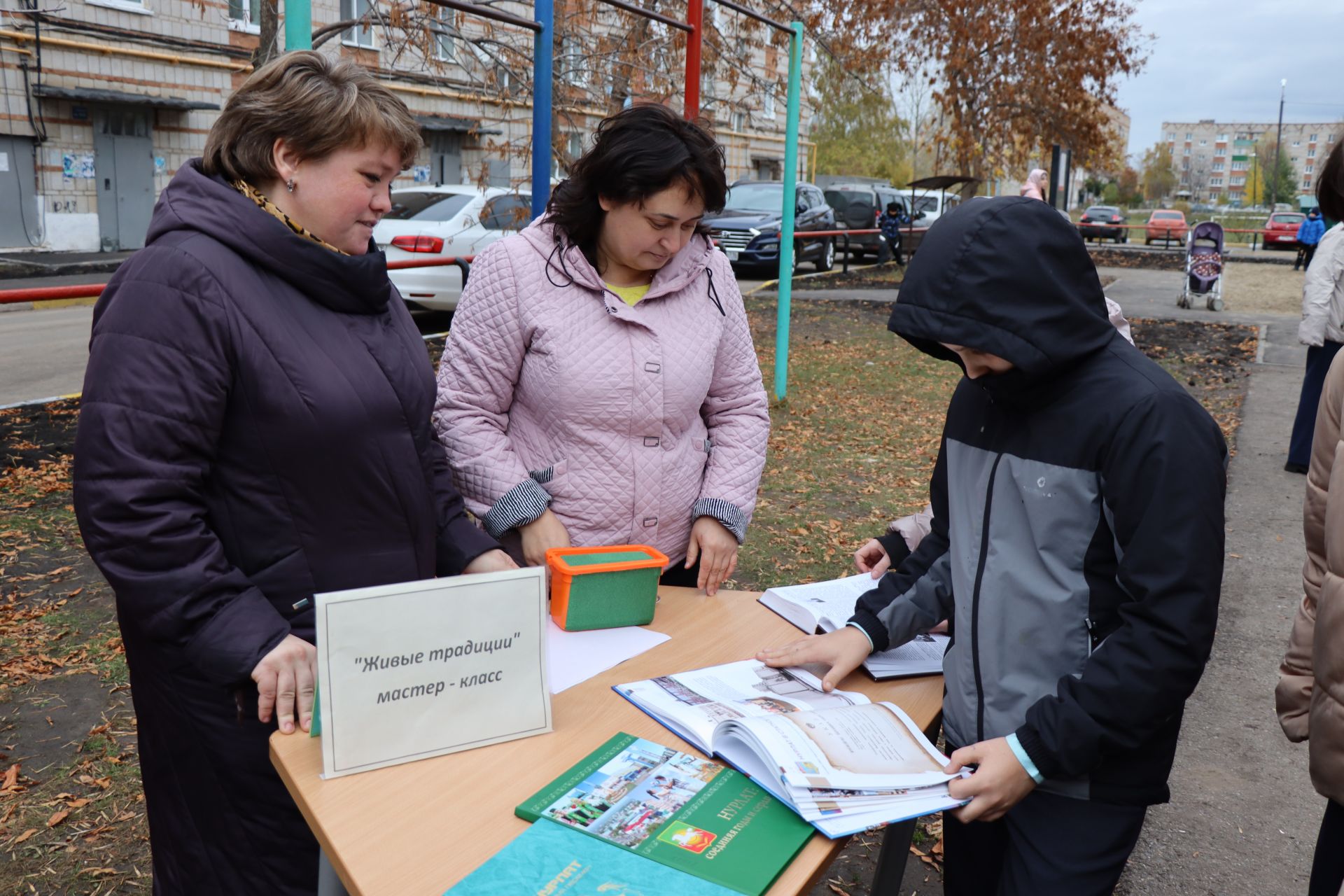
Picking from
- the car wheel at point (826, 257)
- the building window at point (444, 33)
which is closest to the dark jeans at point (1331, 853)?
the building window at point (444, 33)

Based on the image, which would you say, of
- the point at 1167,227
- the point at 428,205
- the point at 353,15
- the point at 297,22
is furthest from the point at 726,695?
the point at 1167,227

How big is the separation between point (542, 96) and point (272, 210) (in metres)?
2.66

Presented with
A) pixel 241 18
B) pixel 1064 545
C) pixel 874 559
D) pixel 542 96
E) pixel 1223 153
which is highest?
pixel 1223 153

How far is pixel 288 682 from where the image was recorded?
161 centimetres

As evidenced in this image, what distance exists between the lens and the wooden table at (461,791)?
4.35ft

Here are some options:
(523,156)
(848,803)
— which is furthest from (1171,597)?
(523,156)

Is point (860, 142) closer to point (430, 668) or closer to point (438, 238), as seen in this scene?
point (438, 238)

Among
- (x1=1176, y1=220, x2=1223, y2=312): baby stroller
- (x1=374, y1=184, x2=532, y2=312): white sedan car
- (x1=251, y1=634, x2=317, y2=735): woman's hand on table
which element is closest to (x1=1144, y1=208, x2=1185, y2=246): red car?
(x1=1176, y1=220, x2=1223, y2=312): baby stroller

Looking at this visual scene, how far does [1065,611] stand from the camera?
60.8 inches

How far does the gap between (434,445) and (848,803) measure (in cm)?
107

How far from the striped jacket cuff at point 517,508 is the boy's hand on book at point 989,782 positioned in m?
1.03

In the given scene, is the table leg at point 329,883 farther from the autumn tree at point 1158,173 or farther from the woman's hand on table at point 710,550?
the autumn tree at point 1158,173

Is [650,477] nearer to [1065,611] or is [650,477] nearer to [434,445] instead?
[434,445]

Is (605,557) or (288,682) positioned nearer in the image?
(288,682)
